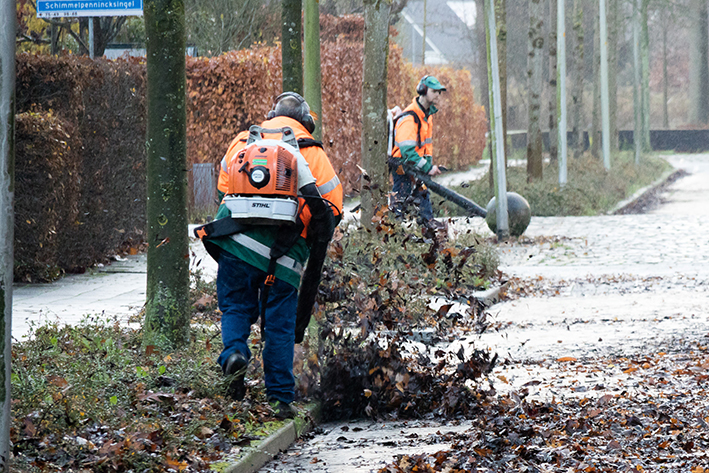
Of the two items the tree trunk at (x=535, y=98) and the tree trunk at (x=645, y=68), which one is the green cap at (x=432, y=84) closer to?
the tree trunk at (x=535, y=98)

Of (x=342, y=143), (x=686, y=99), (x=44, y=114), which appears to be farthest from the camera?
(x=686, y=99)

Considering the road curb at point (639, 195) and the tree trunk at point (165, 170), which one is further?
the road curb at point (639, 195)

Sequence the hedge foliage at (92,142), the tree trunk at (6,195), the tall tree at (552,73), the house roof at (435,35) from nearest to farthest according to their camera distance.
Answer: the tree trunk at (6,195), the hedge foliage at (92,142), the tall tree at (552,73), the house roof at (435,35)

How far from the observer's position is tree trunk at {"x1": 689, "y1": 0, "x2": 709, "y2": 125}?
198 ft

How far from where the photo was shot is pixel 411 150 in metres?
11.8

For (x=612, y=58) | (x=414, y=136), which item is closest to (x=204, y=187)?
(x=414, y=136)

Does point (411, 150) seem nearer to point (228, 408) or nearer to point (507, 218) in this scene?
point (507, 218)

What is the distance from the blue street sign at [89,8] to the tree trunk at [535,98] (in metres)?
11.4

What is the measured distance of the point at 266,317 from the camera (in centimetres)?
531

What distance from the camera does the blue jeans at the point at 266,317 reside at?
528 cm

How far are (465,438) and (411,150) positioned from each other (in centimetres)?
722

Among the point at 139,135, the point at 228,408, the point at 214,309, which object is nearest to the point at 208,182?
the point at 139,135

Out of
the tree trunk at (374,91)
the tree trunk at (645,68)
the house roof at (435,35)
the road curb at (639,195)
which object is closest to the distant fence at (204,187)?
the tree trunk at (374,91)

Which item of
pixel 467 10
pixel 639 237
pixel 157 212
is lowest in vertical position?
pixel 639 237
